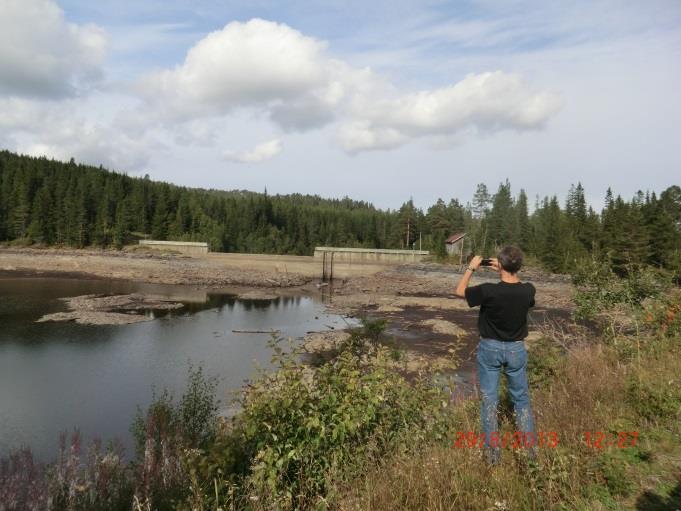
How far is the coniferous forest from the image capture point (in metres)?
59.8

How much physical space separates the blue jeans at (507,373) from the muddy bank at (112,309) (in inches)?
1166

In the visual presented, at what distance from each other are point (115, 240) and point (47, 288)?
3137cm

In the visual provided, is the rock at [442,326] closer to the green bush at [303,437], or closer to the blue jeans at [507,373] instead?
the blue jeans at [507,373]

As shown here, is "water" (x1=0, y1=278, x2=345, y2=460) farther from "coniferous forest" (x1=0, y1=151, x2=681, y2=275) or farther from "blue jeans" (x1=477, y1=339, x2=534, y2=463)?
"coniferous forest" (x1=0, y1=151, x2=681, y2=275)

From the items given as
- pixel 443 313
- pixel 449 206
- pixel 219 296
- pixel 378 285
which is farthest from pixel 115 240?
pixel 449 206

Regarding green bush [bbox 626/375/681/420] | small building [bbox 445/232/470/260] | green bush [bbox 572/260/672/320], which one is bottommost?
green bush [bbox 626/375/681/420]

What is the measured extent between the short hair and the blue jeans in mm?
789

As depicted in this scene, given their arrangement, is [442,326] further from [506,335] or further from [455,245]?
[455,245]

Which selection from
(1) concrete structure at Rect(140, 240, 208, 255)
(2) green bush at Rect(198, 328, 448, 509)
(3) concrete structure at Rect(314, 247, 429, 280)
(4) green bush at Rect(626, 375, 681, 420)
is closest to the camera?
(2) green bush at Rect(198, 328, 448, 509)

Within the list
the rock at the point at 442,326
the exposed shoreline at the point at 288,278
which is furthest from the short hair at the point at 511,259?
the exposed shoreline at the point at 288,278

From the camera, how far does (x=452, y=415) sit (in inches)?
211
